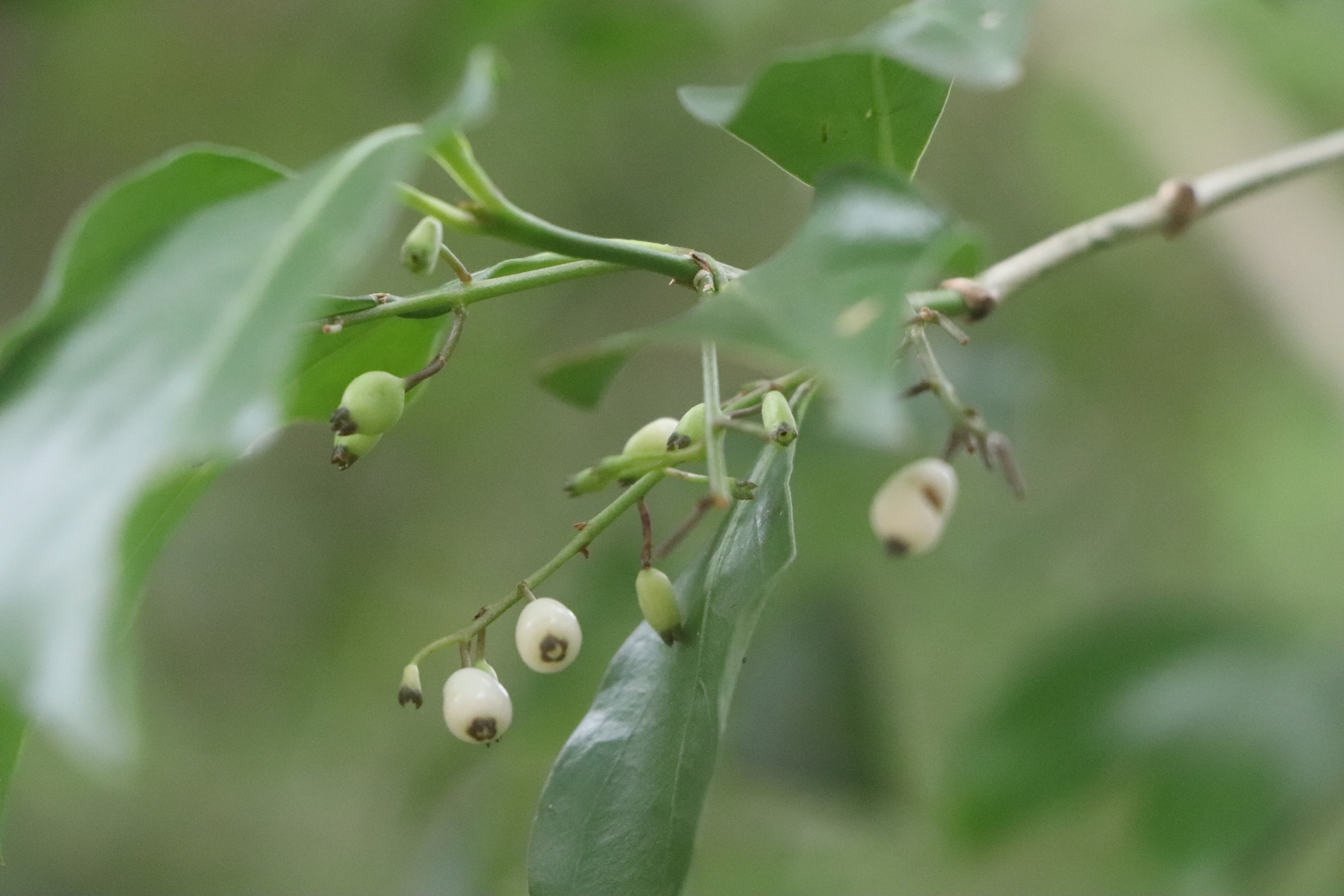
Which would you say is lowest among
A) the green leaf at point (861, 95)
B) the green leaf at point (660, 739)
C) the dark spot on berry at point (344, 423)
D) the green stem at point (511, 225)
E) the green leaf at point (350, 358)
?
the green leaf at point (660, 739)

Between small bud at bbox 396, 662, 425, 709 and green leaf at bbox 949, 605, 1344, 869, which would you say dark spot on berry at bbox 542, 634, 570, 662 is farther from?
green leaf at bbox 949, 605, 1344, 869

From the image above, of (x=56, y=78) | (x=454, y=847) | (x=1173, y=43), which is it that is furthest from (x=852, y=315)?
(x=56, y=78)

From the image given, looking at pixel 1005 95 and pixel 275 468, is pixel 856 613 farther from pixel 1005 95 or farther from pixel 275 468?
pixel 275 468

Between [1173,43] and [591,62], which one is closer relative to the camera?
[591,62]

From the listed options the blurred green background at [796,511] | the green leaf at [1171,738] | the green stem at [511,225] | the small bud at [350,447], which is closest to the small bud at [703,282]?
the green stem at [511,225]

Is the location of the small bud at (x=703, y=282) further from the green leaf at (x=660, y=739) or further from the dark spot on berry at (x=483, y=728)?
the dark spot on berry at (x=483, y=728)

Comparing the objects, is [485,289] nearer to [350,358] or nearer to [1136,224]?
[350,358]
